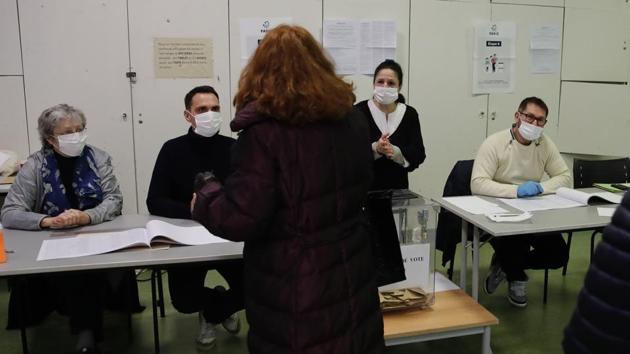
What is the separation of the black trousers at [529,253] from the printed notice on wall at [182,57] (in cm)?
225

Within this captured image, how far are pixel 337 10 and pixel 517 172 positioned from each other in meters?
1.75

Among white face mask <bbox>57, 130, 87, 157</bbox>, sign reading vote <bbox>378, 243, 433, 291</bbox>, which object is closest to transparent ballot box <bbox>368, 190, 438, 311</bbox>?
sign reading vote <bbox>378, 243, 433, 291</bbox>

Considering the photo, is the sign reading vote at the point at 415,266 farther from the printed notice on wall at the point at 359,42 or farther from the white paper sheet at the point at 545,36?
the white paper sheet at the point at 545,36

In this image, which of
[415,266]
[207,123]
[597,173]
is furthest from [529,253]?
[207,123]

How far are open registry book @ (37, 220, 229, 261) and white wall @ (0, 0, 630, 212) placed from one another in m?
1.67

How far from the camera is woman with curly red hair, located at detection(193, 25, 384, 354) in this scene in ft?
4.86

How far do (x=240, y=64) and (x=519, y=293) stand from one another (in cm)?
234

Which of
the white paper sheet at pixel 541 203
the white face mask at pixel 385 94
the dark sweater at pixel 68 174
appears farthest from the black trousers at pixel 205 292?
the white paper sheet at pixel 541 203

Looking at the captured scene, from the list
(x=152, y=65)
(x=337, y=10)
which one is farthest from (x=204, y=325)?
(x=337, y=10)

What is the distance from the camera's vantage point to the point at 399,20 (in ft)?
13.6

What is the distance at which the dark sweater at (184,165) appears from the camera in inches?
106

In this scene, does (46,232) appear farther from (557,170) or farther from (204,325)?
(557,170)

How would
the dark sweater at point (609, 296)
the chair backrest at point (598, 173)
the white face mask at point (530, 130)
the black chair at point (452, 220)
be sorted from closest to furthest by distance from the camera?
1. the dark sweater at point (609, 296)
2. the white face mask at point (530, 130)
3. the black chair at point (452, 220)
4. the chair backrest at point (598, 173)

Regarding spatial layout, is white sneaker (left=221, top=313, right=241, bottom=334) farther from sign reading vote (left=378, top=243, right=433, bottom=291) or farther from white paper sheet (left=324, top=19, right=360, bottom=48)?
white paper sheet (left=324, top=19, right=360, bottom=48)
